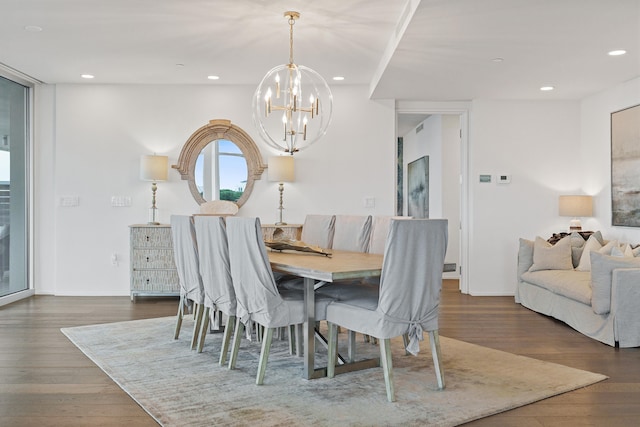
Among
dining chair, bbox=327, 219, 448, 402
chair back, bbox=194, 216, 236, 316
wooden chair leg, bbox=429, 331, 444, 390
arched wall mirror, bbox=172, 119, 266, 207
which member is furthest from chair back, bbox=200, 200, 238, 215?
wooden chair leg, bbox=429, 331, 444, 390

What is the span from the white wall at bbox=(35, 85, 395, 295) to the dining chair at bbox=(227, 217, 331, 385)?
10.5 ft

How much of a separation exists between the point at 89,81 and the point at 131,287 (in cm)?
238

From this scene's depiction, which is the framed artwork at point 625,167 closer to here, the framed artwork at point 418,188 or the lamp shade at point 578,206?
the lamp shade at point 578,206

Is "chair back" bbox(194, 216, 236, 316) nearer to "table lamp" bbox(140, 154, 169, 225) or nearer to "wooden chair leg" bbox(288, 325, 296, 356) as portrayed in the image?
"wooden chair leg" bbox(288, 325, 296, 356)

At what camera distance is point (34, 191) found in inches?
254

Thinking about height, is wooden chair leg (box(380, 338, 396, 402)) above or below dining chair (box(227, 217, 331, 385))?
below

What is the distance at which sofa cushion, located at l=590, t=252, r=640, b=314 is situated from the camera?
416 centimetres

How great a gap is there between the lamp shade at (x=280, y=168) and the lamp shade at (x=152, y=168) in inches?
46.6

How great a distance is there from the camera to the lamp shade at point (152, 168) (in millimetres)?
6156

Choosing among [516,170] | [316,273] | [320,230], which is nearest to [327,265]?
[316,273]

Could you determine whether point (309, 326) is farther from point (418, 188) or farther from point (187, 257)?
point (418, 188)

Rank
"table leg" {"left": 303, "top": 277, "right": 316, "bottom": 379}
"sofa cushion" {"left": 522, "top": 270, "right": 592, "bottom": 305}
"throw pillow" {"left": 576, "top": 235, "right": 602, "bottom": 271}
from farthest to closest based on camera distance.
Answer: "throw pillow" {"left": 576, "top": 235, "right": 602, "bottom": 271}, "sofa cushion" {"left": 522, "top": 270, "right": 592, "bottom": 305}, "table leg" {"left": 303, "top": 277, "right": 316, "bottom": 379}

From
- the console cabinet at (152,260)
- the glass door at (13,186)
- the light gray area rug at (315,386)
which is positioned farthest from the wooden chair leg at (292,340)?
the glass door at (13,186)

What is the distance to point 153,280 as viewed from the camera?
6090 mm
